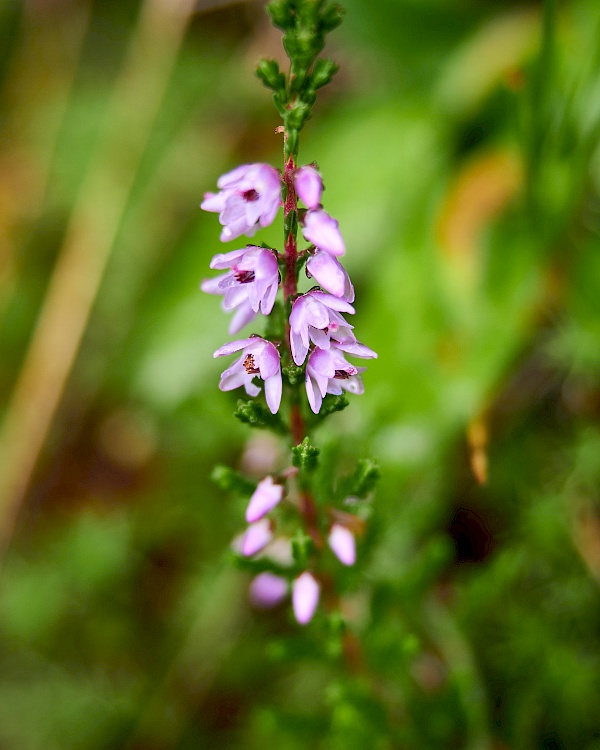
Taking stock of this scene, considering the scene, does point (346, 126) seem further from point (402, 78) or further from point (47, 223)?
point (47, 223)

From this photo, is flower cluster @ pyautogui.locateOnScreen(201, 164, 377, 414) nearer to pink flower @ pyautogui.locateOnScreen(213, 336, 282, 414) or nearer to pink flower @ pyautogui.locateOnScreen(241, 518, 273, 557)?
pink flower @ pyautogui.locateOnScreen(213, 336, 282, 414)

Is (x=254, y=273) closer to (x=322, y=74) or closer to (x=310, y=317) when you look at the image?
(x=310, y=317)

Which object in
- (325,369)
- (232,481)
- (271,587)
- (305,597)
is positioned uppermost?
(325,369)

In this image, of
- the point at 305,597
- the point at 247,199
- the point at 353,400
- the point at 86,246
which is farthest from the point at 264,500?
the point at 86,246

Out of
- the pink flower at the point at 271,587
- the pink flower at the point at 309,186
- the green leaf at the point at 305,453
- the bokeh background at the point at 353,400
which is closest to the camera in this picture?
the pink flower at the point at 309,186

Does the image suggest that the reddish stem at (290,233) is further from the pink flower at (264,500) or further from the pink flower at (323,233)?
the pink flower at (264,500)

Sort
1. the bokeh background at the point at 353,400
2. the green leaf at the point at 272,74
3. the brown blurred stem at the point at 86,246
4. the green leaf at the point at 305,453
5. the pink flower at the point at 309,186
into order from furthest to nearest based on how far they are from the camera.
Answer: the brown blurred stem at the point at 86,246 → the bokeh background at the point at 353,400 → the green leaf at the point at 305,453 → the green leaf at the point at 272,74 → the pink flower at the point at 309,186

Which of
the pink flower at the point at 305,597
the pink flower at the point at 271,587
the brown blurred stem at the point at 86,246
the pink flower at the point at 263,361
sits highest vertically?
the brown blurred stem at the point at 86,246

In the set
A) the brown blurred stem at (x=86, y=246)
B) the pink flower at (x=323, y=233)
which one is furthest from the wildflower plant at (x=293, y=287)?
the brown blurred stem at (x=86, y=246)

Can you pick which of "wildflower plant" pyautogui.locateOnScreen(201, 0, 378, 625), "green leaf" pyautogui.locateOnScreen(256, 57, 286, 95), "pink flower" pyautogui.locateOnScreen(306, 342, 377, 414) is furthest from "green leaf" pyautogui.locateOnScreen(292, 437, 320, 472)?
"green leaf" pyautogui.locateOnScreen(256, 57, 286, 95)
